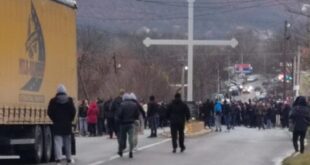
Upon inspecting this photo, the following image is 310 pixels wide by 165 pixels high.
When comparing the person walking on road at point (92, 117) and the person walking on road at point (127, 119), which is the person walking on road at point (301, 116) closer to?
the person walking on road at point (127, 119)

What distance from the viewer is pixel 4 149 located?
1998 centimetres

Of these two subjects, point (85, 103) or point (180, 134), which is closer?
point (180, 134)

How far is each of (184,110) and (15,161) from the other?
5.32m

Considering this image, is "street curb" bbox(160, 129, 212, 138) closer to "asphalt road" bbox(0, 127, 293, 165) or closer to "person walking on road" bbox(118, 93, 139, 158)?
"asphalt road" bbox(0, 127, 293, 165)

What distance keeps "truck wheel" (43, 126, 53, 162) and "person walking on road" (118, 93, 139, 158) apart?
6.44 feet

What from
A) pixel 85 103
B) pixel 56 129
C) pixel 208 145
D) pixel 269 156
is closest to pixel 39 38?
pixel 56 129

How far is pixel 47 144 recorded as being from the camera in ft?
71.1

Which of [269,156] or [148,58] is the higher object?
[148,58]

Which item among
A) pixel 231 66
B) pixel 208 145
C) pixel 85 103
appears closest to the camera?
pixel 208 145

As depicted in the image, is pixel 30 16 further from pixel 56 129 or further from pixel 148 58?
pixel 148 58

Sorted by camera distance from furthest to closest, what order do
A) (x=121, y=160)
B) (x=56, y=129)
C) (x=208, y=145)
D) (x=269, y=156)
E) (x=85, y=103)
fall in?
(x=85, y=103)
(x=208, y=145)
(x=269, y=156)
(x=121, y=160)
(x=56, y=129)

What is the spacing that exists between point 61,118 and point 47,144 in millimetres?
2281

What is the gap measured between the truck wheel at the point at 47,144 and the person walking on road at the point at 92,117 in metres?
15.5

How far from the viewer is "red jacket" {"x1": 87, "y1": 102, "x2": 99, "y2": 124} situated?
37.6m
